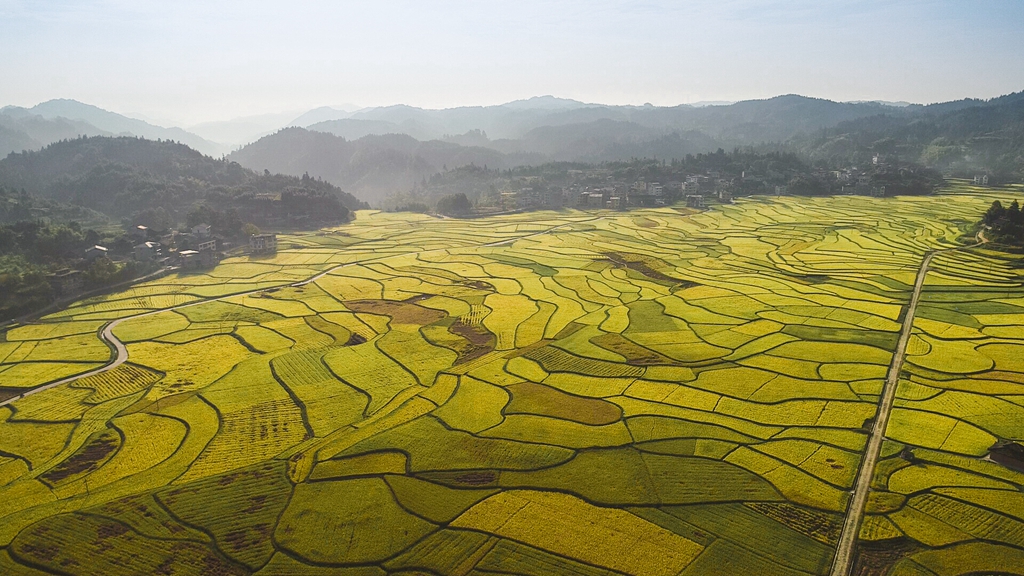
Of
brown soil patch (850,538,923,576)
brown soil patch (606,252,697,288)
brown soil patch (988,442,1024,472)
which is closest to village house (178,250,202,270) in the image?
brown soil patch (606,252,697,288)

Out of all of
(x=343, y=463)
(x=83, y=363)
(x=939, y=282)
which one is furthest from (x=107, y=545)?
(x=939, y=282)

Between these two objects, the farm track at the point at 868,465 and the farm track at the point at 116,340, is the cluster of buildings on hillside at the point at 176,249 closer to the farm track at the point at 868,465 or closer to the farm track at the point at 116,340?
the farm track at the point at 116,340

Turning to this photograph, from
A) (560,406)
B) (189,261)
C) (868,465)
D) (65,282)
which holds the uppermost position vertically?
(189,261)

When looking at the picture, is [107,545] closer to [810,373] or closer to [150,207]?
[810,373]

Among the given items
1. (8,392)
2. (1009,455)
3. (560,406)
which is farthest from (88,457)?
(1009,455)

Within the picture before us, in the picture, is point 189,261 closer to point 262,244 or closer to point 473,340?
point 262,244

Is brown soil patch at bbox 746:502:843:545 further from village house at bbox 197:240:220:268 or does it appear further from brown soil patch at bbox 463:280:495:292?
village house at bbox 197:240:220:268
